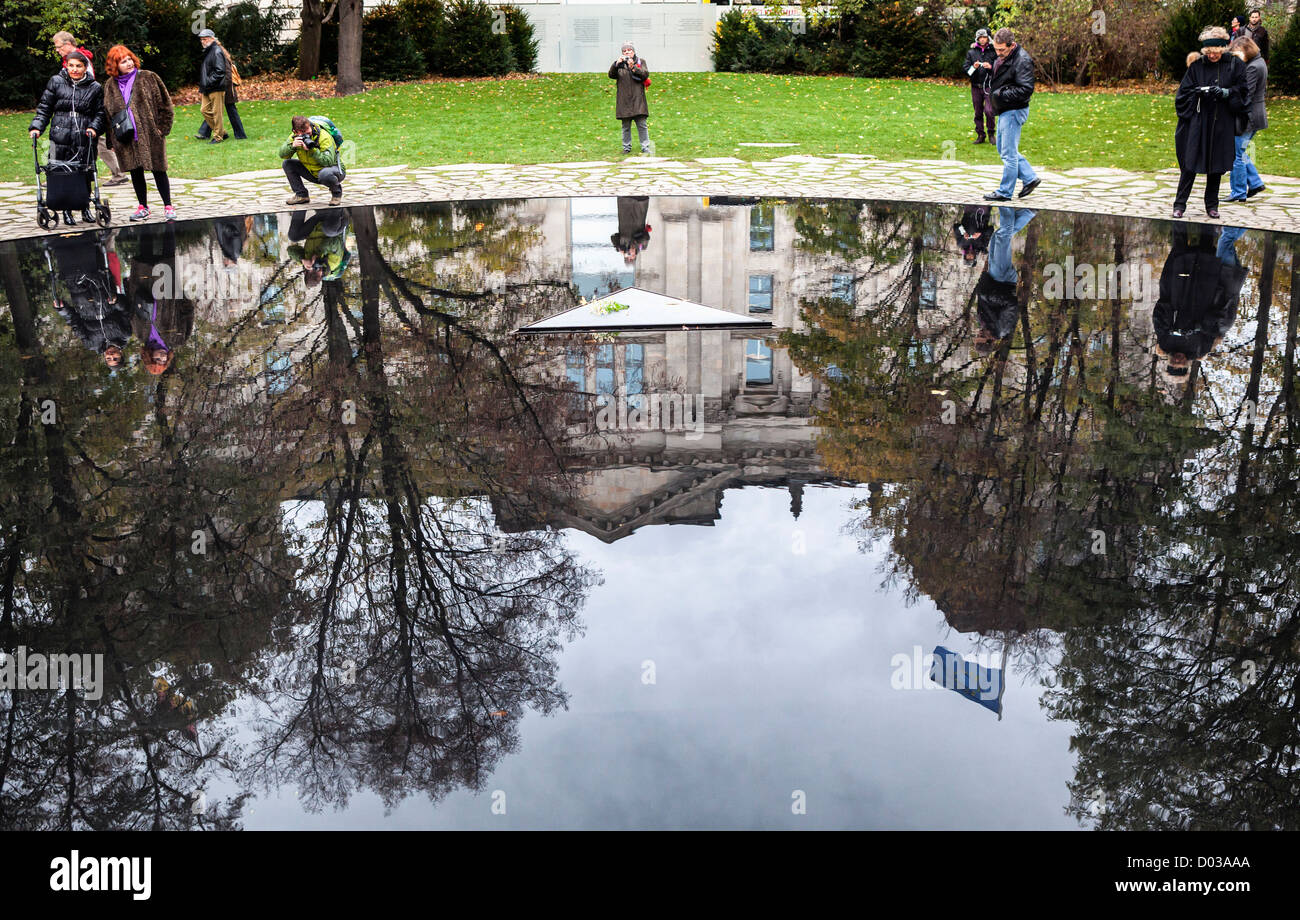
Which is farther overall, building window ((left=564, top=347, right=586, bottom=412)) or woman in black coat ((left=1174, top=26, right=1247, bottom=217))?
woman in black coat ((left=1174, top=26, right=1247, bottom=217))

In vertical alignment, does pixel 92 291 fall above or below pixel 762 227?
below

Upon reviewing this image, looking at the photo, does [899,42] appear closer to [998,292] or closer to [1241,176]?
[1241,176]

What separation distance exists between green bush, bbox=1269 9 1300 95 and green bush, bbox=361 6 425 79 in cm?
2163

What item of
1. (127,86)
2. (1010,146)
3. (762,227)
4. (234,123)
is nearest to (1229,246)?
(1010,146)

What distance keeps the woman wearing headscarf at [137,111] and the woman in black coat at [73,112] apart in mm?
420

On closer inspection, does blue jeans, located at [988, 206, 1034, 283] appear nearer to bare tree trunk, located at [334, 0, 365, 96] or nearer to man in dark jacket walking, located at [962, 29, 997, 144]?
man in dark jacket walking, located at [962, 29, 997, 144]

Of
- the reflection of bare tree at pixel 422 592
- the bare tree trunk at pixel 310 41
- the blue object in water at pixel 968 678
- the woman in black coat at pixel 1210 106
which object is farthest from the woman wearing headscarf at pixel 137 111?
the bare tree trunk at pixel 310 41

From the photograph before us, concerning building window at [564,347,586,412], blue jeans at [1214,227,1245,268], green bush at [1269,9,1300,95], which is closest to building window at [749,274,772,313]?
building window at [564,347,586,412]

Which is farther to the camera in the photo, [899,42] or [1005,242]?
[899,42]

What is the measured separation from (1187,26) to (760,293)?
22243 mm

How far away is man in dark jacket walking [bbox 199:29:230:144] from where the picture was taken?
22.4 meters

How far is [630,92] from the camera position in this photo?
20609 millimetres

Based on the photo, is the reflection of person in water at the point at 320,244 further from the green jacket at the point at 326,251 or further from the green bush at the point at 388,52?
the green bush at the point at 388,52
